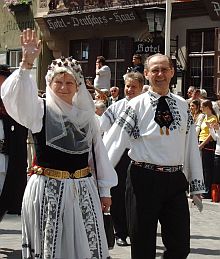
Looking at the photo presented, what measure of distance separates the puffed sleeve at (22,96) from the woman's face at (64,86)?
0.22 m

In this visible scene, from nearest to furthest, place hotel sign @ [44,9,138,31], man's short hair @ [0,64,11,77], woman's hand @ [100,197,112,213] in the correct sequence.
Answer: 1. woman's hand @ [100,197,112,213]
2. man's short hair @ [0,64,11,77]
3. hotel sign @ [44,9,138,31]

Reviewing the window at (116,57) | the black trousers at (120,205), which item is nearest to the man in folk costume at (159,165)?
the black trousers at (120,205)

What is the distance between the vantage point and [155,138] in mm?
5434

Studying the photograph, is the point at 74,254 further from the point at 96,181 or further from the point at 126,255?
the point at 126,255

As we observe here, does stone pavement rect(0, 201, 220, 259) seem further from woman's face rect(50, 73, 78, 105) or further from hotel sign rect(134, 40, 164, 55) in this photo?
hotel sign rect(134, 40, 164, 55)

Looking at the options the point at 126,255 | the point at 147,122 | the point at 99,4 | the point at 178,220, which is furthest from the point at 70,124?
the point at 99,4

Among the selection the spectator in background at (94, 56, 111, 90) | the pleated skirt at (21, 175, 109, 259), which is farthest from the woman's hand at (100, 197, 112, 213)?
the spectator in background at (94, 56, 111, 90)

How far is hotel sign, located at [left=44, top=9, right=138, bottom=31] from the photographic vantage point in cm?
2069

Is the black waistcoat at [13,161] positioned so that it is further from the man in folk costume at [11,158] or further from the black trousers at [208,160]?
the black trousers at [208,160]

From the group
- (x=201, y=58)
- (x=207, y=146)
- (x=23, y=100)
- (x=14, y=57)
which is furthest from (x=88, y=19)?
(x=23, y=100)

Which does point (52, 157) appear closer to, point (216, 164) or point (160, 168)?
point (160, 168)

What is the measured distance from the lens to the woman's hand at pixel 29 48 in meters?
4.57

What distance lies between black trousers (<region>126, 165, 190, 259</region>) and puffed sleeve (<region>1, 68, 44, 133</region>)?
48.5 inches

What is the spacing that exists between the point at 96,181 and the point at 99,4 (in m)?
16.9
